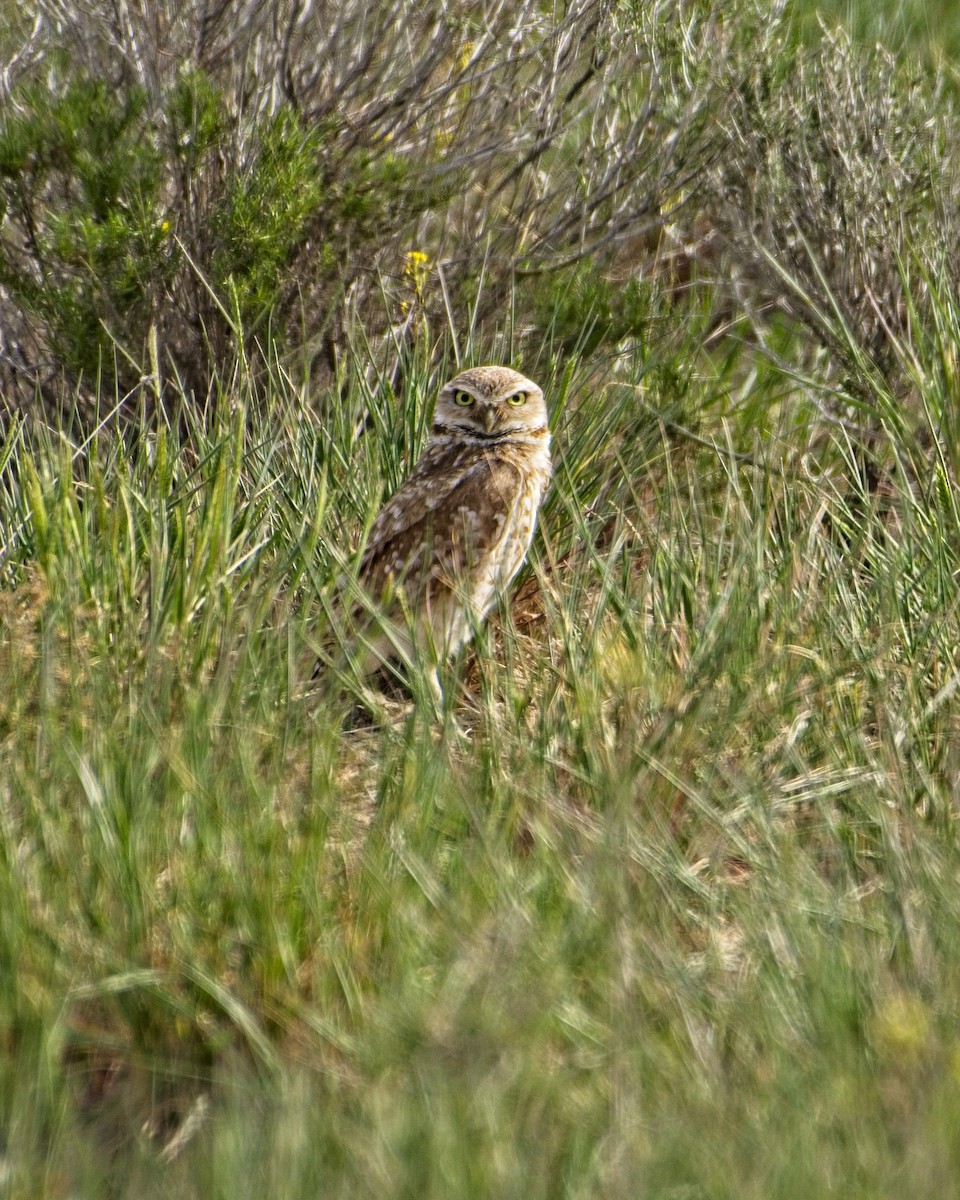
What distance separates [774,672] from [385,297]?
241cm

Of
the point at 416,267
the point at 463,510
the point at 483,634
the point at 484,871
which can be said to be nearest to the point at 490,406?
the point at 463,510

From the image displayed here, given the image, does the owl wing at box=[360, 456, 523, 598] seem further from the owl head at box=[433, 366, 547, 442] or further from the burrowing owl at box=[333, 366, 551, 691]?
the owl head at box=[433, 366, 547, 442]

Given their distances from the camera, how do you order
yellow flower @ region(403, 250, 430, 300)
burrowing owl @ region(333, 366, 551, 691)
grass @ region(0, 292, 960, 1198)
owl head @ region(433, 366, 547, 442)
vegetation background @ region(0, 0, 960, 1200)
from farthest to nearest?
yellow flower @ region(403, 250, 430, 300)
owl head @ region(433, 366, 547, 442)
burrowing owl @ region(333, 366, 551, 691)
vegetation background @ region(0, 0, 960, 1200)
grass @ region(0, 292, 960, 1198)

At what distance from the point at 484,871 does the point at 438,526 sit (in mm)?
1973

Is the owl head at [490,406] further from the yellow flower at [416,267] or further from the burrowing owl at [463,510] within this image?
the yellow flower at [416,267]

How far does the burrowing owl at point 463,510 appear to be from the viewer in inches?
197

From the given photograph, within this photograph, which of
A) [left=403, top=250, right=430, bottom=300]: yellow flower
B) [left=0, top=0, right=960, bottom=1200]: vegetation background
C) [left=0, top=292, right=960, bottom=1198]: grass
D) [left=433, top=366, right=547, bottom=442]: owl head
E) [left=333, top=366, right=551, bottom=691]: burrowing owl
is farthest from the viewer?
[left=403, top=250, right=430, bottom=300]: yellow flower

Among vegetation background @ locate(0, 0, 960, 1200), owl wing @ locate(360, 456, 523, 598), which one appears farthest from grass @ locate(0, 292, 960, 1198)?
owl wing @ locate(360, 456, 523, 598)

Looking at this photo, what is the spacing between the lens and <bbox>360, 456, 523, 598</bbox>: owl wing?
16.7 ft

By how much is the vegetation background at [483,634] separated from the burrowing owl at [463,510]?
196 millimetres

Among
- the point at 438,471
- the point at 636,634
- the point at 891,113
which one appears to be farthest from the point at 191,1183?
the point at 891,113

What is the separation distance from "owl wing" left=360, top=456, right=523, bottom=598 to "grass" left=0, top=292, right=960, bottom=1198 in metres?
0.26

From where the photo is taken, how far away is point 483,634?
4.63 m

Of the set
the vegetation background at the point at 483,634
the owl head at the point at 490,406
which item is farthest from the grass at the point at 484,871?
the owl head at the point at 490,406
